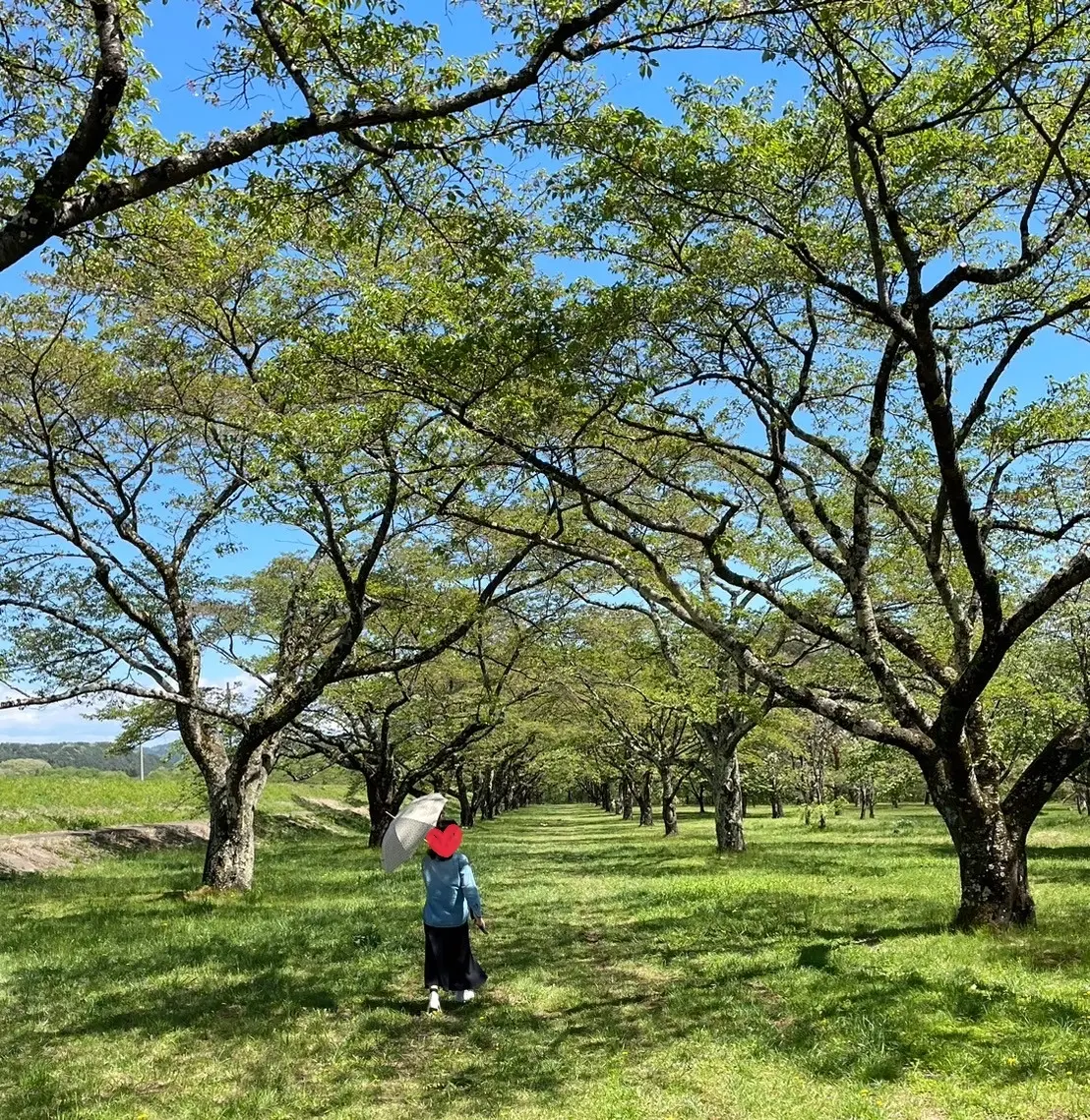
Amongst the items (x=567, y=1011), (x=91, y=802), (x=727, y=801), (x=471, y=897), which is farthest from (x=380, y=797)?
(x=567, y=1011)

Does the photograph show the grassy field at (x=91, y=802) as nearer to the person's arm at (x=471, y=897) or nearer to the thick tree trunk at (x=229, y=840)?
the thick tree trunk at (x=229, y=840)

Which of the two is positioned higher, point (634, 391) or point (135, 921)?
point (634, 391)

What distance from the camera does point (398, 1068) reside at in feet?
22.9

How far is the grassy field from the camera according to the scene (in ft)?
96.7

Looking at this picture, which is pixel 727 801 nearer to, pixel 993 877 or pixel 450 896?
pixel 993 877

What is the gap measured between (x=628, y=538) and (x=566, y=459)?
2367mm

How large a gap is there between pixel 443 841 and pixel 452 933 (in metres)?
1.00

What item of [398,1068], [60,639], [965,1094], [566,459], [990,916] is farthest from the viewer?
[60,639]

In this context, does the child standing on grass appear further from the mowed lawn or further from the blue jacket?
the mowed lawn

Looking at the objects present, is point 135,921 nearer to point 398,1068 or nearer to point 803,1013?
point 398,1068

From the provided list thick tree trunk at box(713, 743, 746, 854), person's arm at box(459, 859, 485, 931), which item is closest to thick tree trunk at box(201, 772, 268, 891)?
person's arm at box(459, 859, 485, 931)

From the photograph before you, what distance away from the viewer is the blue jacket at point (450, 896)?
29.7 feet

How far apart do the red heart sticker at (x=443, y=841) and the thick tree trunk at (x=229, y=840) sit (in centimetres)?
907

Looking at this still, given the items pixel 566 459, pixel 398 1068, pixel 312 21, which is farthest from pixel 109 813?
pixel 312 21
